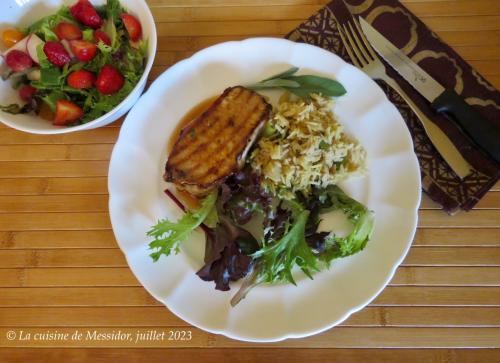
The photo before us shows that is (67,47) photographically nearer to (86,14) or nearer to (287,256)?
(86,14)

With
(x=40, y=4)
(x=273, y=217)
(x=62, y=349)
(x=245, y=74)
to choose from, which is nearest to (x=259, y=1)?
(x=245, y=74)

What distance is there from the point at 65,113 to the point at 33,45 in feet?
1.25

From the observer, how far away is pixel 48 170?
207 cm

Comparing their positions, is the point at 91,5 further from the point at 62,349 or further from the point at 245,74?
the point at 62,349

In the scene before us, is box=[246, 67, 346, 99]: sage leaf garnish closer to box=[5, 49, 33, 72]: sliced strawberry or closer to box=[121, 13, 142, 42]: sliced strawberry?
box=[121, 13, 142, 42]: sliced strawberry

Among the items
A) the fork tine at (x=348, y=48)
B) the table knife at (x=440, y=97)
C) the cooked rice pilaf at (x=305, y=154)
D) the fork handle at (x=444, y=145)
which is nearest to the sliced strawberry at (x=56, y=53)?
the cooked rice pilaf at (x=305, y=154)

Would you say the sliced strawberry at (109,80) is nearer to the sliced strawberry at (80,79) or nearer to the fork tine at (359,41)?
the sliced strawberry at (80,79)

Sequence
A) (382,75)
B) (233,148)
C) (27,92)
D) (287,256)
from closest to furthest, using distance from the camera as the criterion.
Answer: (287,256)
(233,148)
(27,92)
(382,75)

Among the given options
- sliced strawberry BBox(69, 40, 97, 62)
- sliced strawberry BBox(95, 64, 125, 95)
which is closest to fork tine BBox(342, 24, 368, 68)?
sliced strawberry BBox(95, 64, 125, 95)

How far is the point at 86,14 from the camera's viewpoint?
195 centimetres

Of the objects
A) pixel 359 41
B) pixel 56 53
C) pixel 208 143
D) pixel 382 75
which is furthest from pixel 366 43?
pixel 56 53

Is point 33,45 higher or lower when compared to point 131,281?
higher

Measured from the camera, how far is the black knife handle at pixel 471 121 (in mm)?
1829

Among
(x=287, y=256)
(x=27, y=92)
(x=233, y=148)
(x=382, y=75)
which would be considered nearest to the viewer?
(x=287, y=256)
